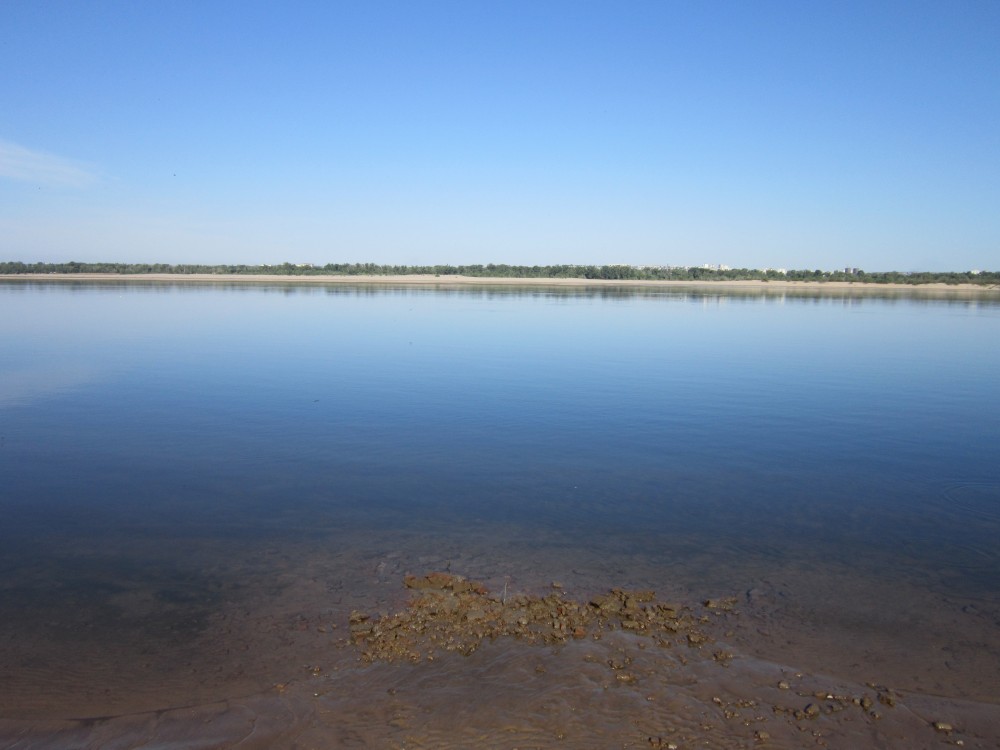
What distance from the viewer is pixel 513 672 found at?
601cm

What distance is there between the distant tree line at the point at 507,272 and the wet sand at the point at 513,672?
144 m

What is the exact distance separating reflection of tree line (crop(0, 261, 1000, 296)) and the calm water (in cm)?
12893

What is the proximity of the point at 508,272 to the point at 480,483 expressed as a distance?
5652 inches

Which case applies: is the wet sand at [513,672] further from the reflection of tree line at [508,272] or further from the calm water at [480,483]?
the reflection of tree line at [508,272]

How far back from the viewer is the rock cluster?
21.2 feet

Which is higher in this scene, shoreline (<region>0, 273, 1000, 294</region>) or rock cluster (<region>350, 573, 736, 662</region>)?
shoreline (<region>0, 273, 1000, 294</region>)

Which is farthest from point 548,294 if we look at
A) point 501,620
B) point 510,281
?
point 501,620

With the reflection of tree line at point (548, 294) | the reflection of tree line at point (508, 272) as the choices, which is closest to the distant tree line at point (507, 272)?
the reflection of tree line at point (508, 272)

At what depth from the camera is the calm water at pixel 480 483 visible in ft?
25.5

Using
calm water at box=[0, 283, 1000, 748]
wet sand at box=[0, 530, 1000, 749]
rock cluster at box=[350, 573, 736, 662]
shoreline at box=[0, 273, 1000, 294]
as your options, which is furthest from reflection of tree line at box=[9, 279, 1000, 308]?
rock cluster at box=[350, 573, 736, 662]

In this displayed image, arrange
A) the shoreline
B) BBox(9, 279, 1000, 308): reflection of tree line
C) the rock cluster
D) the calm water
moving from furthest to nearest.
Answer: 1. the shoreline
2. BBox(9, 279, 1000, 308): reflection of tree line
3. the calm water
4. the rock cluster

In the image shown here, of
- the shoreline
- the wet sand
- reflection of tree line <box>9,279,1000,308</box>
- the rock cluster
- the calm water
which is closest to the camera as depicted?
the wet sand

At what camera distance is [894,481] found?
1180cm

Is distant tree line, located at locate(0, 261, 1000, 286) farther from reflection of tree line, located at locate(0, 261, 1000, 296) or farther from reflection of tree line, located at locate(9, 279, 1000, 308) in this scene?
reflection of tree line, located at locate(9, 279, 1000, 308)
